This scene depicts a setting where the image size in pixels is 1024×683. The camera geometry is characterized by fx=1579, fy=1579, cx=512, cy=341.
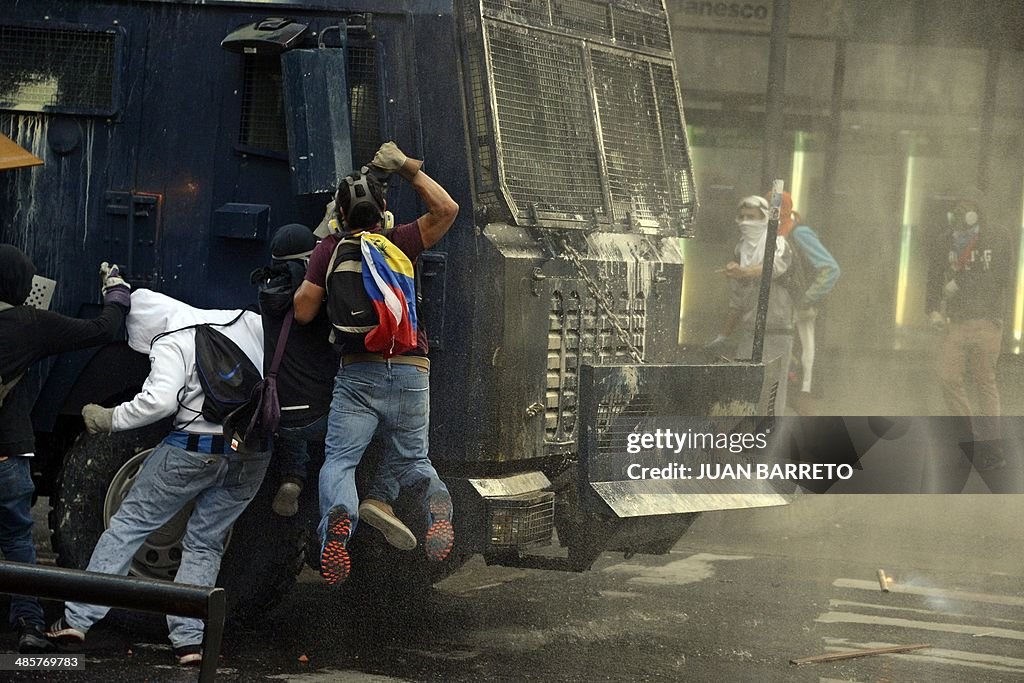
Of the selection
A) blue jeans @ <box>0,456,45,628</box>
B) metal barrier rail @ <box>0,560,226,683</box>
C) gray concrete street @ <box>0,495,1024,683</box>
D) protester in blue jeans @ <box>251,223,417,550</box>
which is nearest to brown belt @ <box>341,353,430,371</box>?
protester in blue jeans @ <box>251,223,417,550</box>

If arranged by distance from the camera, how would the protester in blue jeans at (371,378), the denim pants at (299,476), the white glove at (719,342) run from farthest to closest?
the white glove at (719,342)
the denim pants at (299,476)
the protester in blue jeans at (371,378)

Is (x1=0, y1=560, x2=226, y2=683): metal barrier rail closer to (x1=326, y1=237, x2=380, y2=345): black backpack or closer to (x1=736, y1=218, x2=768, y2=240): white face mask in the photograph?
(x1=326, y1=237, x2=380, y2=345): black backpack

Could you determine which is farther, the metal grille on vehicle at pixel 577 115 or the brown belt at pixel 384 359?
the metal grille on vehicle at pixel 577 115

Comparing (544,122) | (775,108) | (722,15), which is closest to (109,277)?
(544,122)

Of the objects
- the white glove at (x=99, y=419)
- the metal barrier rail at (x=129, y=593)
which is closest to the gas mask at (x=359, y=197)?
the white glove at (x=99, y=419)

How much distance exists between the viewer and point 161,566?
259 inches

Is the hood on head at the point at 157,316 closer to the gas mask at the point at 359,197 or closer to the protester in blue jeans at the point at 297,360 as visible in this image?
the protester in blue jeans at the point at 297,360

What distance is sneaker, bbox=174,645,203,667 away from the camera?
618 cm

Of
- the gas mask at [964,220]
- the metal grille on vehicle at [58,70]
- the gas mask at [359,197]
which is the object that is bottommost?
the gas mask at [359,197]

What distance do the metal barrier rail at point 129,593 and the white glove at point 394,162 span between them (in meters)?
2.97

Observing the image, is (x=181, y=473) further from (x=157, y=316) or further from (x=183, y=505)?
(x=157, y=316)

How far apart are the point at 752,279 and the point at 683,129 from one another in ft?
7.52

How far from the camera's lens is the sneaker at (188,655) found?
20.3 feet

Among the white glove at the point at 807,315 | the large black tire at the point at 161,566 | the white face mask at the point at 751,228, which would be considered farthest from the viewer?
the white glove at the point at 807,315
